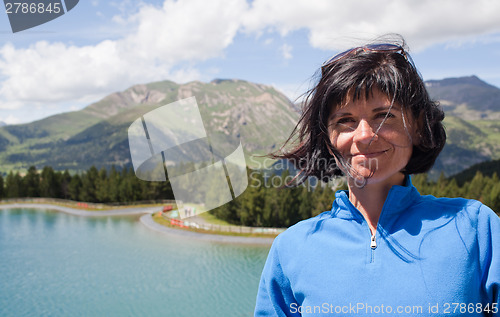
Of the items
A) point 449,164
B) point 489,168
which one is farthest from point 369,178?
point 449,164

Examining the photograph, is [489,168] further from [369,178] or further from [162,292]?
[369,178]

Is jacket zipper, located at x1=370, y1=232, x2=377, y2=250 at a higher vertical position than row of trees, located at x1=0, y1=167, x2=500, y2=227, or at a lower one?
higher

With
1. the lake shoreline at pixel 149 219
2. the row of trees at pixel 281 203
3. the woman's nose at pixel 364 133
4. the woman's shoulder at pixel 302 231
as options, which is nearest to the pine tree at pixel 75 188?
the lake shoreline at pixel 149 219

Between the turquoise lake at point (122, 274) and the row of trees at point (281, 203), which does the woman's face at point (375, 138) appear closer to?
the turquoise lake at point (122, 274)

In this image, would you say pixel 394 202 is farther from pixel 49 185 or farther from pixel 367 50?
pixel 49 185

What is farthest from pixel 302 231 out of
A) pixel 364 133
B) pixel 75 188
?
pixel 75 188

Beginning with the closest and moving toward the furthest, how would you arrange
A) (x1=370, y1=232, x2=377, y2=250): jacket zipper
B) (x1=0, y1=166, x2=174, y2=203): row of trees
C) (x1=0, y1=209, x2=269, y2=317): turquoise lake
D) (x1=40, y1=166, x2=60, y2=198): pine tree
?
(x1=370, y1=232, x2=377, y2=250): jacket zipper
(x1=0, y1=209, x2=269, y2=317): turquoise lake
(x1=0, y1=166, x2=174, y2=203): row of trees
(x1=40, y1=166, x2=60, y2=198): pine tree

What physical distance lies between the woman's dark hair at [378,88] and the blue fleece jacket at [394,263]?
0.71ft

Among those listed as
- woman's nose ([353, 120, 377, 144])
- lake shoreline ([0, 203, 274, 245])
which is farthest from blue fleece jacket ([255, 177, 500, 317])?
lake shoreline ([0, 203, 274, 245])

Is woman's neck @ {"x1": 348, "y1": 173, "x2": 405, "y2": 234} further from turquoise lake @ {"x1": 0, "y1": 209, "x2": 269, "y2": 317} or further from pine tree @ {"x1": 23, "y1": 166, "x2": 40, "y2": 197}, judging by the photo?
pine tree @ {"x1": 23, "y1": 166, "x2": 40, "y2": 197}

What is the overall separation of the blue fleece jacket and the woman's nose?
0.84 feet

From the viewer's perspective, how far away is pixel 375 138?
5.18 ft

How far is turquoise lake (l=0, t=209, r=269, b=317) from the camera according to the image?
21.1m

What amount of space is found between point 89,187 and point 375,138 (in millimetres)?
56052
